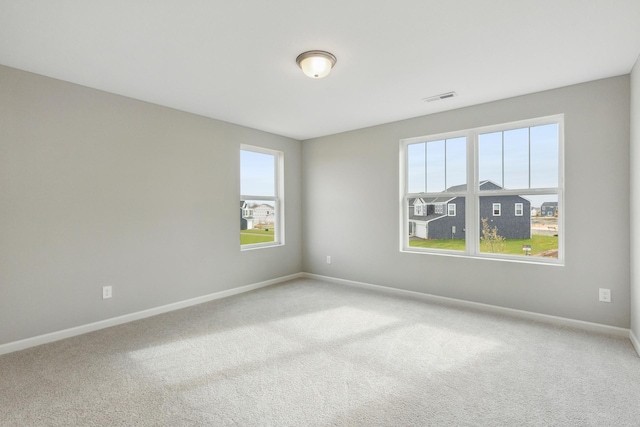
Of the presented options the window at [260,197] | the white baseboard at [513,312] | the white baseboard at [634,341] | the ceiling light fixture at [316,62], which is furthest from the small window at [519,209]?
the window at [260,197]

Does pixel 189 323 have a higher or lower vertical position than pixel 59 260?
lower

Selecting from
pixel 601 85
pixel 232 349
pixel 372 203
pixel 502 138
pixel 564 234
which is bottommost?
pixel 232 349

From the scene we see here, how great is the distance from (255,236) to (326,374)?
2.90 m

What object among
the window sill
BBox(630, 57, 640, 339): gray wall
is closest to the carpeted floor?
BBox(630, 57, 640, 339): gray wall

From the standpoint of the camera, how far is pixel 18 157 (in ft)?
8.95

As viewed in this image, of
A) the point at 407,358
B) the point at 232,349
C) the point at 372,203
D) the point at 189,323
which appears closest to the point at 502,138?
the point at 372,203

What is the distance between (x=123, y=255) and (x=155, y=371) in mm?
1508

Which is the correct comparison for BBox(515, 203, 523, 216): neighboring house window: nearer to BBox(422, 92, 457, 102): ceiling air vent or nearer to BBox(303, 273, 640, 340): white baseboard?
BBox(303, 273, 640, 340): white baseboard

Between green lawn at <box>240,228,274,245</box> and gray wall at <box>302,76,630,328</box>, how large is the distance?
2.29 feet

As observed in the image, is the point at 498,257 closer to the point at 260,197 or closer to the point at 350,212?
the point at 350,212

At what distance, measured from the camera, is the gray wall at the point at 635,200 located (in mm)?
2610

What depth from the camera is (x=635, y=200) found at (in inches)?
107

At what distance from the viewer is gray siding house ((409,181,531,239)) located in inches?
142

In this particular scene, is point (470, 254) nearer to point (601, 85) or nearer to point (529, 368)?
point (529, 368)
